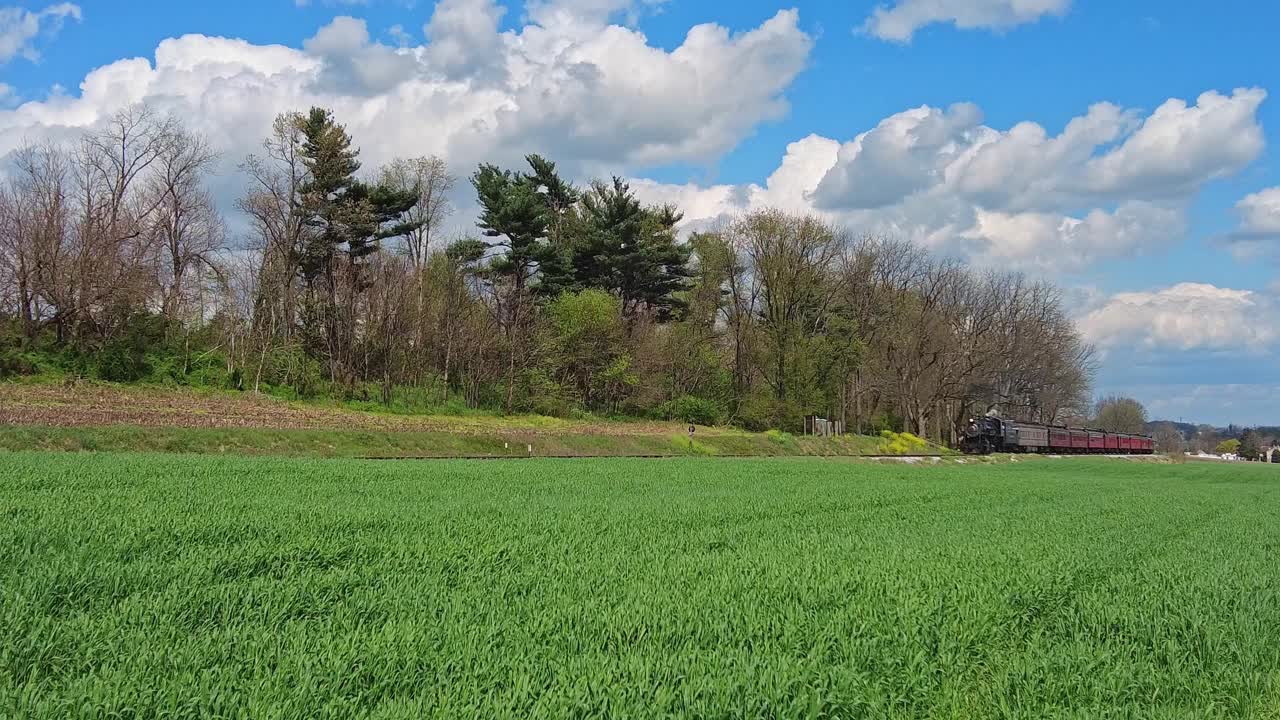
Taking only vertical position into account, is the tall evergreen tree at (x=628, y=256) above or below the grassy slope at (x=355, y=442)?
above

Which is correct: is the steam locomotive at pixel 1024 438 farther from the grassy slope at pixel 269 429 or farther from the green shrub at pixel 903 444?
the grassy slope at pixel 269 429

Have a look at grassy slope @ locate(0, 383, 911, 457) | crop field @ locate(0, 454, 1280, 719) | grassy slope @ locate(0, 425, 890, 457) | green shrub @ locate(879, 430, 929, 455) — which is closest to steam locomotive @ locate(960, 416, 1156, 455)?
green shrub @ locate(879, 430, 929, 455)

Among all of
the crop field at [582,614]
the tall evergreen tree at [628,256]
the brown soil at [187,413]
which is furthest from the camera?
the tall evergreen tree at [628,256]

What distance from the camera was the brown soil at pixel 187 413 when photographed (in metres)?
22.2

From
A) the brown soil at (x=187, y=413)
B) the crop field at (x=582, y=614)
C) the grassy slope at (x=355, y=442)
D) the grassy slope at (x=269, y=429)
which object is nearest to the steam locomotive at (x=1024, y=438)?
the grassy slope at (x=355, y=442)

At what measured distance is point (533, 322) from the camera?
52094 millimetres

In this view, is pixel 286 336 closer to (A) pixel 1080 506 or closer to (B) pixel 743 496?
(B) pixel 743 496

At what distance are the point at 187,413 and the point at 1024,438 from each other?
57.5 meters

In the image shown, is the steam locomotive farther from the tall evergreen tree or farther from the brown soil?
the brown soil

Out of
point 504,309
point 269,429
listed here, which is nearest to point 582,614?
point 269,429

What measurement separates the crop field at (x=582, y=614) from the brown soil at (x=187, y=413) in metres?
12.6

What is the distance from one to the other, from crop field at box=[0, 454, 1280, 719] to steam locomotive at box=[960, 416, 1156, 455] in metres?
53.8

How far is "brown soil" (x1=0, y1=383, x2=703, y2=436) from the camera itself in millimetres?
22203

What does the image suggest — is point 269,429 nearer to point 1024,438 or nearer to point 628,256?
point 628,256
